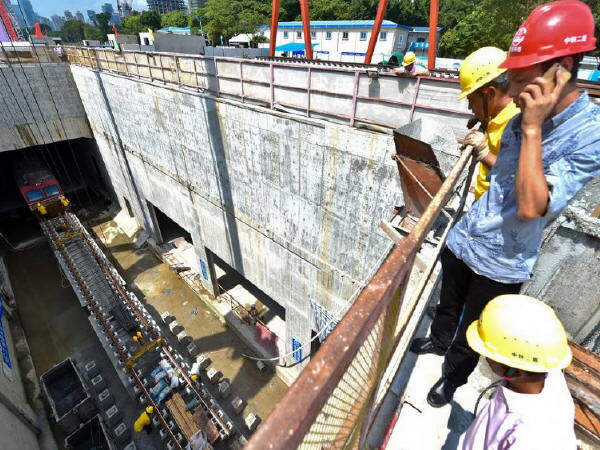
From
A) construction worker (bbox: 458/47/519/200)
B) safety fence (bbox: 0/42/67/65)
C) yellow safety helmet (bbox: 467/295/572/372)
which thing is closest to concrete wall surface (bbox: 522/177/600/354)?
construction worker (bbox: 458/47/519/200)

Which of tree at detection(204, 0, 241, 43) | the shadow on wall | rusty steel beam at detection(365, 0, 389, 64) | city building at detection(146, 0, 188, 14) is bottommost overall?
the shadow on wall

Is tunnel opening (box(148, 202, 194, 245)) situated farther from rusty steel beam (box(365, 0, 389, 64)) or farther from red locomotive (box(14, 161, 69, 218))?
rusty steel beam (box(365, 0, 389, 64))

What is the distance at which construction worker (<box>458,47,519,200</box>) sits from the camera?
2300 millimetres

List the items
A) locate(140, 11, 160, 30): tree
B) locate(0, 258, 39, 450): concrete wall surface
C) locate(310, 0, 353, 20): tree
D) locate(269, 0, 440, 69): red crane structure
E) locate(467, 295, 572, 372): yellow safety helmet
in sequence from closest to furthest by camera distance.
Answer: locate(467, 295, 572, 372): yellow safety helmet
locate(0, 258, 39, 450): concrete wall surface
locate(269, 0, 440, 69): red crane structure
locate(310, 0, 353, 20): tree
locate(140, 11, 160, 30): tree

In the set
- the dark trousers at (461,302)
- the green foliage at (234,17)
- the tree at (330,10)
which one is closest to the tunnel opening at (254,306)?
the dark trousers at (461,302)

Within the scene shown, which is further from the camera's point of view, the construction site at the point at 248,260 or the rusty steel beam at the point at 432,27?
the rusty steel beam at the point at 432,27

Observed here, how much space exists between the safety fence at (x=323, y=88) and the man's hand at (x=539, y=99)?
4.32 metres

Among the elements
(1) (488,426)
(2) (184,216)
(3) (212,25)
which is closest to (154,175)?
(2) (184,216)

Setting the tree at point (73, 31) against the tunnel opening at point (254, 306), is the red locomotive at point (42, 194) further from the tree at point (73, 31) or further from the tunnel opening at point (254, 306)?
the tree at point (73, 31)

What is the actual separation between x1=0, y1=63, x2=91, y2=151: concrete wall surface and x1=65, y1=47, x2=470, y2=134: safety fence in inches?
377

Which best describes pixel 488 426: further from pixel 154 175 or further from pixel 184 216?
pixel 154 175

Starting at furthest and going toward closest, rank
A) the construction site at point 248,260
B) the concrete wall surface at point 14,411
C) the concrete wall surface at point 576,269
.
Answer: the concrete wall surface at point 14,411 → the concrete wall surface at point 576,269 → the construction site at point 248,260

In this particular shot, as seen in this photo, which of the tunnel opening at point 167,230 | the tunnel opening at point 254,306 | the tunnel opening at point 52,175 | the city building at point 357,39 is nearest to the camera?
the tunnel opening at point 254,306

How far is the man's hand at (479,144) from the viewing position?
2.40 meters
